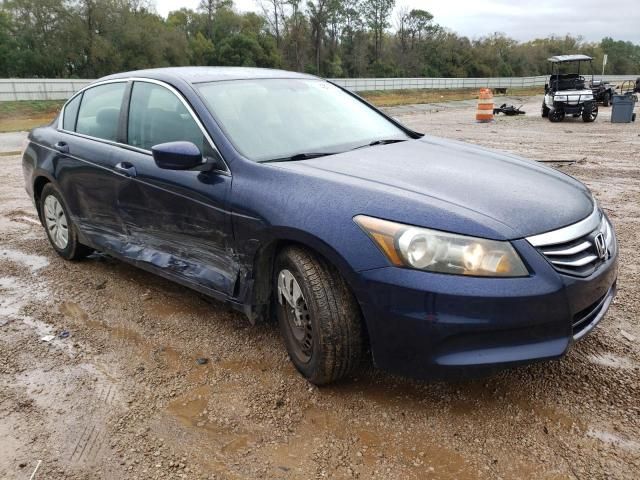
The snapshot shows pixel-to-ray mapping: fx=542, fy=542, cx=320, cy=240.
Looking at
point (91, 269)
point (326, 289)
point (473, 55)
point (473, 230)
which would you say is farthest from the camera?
point (473, 55)

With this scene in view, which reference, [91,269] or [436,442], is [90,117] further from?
[436,442]

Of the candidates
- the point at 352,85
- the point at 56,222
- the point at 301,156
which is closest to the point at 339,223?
the point at 301,156

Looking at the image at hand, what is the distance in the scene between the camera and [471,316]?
Answer: 2199 millimetres

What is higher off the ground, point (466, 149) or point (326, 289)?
point (466, 149)

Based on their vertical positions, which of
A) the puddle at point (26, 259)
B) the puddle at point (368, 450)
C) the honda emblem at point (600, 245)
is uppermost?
the honda emblem at point (600, 245)

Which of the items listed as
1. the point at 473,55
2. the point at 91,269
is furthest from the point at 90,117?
the point at 473,55

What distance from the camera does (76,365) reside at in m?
3.12

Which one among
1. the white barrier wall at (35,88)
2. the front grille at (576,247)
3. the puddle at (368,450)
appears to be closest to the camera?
the puddle at (368,450)

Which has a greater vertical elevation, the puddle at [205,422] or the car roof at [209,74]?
the car roof at [209,74]

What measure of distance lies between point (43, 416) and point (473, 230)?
2225mm

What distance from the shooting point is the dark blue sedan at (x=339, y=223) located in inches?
88.4

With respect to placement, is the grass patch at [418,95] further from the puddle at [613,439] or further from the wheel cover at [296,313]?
the puddle at [613,439]

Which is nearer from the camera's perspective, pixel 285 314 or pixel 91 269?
pixel 285 314

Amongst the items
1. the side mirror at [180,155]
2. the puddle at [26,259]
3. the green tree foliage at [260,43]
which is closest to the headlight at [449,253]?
the side mirror at [180,155]
